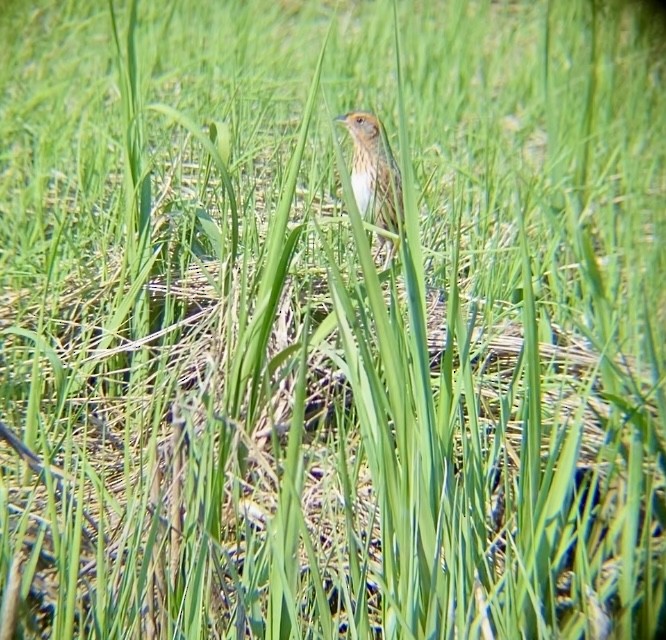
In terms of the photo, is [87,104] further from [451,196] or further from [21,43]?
[451,196]

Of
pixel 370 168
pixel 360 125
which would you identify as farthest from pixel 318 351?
pixel 370 168

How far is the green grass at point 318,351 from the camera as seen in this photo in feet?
6.59

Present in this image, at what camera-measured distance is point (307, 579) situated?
84.8 inches

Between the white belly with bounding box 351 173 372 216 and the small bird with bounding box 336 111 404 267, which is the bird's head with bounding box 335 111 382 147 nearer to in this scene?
the small bird with bounding box 336 111 404 267

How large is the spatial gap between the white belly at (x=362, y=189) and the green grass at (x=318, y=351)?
0.75 feet

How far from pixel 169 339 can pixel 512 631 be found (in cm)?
123

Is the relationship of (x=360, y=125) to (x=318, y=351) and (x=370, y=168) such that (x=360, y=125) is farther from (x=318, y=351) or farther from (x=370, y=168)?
(x=318, y=351)

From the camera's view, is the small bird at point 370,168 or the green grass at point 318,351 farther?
the small bird at point 370,168

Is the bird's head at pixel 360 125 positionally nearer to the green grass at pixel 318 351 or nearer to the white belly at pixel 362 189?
the green grass at pixel 318 351

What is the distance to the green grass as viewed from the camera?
6.59ft

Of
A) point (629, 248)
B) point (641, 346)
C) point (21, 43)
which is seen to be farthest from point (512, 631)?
point (21, 43)

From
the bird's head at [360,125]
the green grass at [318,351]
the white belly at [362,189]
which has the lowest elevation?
the green grass at [318,351]

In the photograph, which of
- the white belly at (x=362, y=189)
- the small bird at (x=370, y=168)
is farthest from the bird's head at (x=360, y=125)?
the white belly at (x=362, y=189)

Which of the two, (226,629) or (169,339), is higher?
(169,339)
